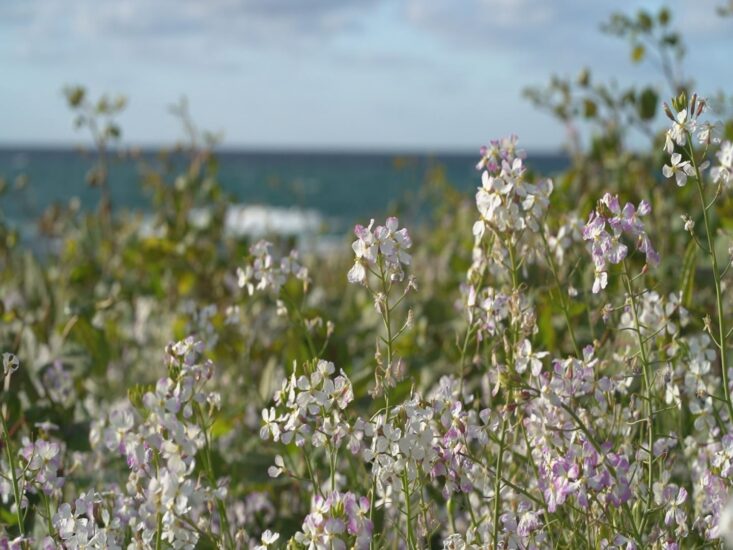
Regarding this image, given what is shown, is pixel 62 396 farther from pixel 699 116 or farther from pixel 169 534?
pixel 699 116

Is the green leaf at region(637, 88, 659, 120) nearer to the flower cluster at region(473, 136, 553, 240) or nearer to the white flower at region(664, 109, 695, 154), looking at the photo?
the flower cluster at region(473, 136, 553, 240)

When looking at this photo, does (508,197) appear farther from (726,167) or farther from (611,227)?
(726,167)

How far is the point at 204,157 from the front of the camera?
4320 mm

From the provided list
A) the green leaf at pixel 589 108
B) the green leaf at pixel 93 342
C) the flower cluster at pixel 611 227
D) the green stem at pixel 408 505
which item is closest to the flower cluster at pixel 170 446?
the green stem at pixel 408 505

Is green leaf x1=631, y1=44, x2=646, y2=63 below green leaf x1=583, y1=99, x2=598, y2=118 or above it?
above

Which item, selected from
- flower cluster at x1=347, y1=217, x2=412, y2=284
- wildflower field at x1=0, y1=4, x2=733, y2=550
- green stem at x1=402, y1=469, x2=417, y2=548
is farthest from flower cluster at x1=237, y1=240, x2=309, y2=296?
green stem at x1=402, y1=469, x2=417, y2=548

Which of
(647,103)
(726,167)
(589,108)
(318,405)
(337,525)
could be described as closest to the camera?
(337,525)

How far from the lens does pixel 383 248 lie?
5.33 feet

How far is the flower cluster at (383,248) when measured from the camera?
63.9 inches

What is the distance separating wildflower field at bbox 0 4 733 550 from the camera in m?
1.59

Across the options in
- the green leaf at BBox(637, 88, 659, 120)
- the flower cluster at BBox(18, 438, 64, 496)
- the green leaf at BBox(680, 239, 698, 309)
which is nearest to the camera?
the flower cluster at BBox(18, 438, 64, 496)

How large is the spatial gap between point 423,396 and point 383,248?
100cm

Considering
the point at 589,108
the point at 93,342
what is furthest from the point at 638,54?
the point at 93,342

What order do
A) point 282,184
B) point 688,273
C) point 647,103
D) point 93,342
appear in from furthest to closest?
point 282,184, point 647,103, point 93,342, point 688,273
